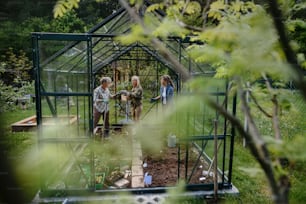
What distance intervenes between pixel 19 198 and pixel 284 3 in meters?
1.24

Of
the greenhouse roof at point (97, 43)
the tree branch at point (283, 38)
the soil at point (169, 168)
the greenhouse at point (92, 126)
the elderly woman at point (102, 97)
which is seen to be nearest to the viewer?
the tree branch at point (283, 38)

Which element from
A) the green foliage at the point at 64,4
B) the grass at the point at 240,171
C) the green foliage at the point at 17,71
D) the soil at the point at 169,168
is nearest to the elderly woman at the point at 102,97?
the soil at the point at 169,168

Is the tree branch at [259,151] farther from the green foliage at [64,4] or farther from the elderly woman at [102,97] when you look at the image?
the elderly woman at [102,97]

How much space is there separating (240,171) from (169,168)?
4.61 feet

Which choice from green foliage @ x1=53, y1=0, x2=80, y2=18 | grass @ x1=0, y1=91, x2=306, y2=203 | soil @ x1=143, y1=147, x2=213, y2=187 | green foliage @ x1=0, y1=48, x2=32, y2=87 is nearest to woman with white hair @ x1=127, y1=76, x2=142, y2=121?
soil @ x1=143, y1=147, x2=213, y2=187

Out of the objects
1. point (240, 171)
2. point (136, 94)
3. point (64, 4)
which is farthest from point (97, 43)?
point (64, 4)

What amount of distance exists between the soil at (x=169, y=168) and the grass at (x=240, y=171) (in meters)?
0.65

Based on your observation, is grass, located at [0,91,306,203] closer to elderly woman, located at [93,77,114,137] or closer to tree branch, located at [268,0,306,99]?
tree branch, located at [268,0,306,99]

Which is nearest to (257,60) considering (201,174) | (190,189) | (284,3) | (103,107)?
(284,3)

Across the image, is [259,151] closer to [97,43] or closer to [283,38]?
[283,38]

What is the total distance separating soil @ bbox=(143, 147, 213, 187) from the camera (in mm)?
5020

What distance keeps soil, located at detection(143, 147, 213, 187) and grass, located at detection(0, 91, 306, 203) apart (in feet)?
2.12

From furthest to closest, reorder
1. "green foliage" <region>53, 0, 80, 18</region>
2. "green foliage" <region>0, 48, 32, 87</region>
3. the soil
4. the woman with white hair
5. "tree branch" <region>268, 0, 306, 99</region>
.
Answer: "green foliage" <region>0, 48, 32, 87</region>, the woman with white hair, the soil, "green foliage" <region>53, 0, 80, 18</region>, "tree branch" <region>268, 0, 306, 99</region>

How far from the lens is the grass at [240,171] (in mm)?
473
